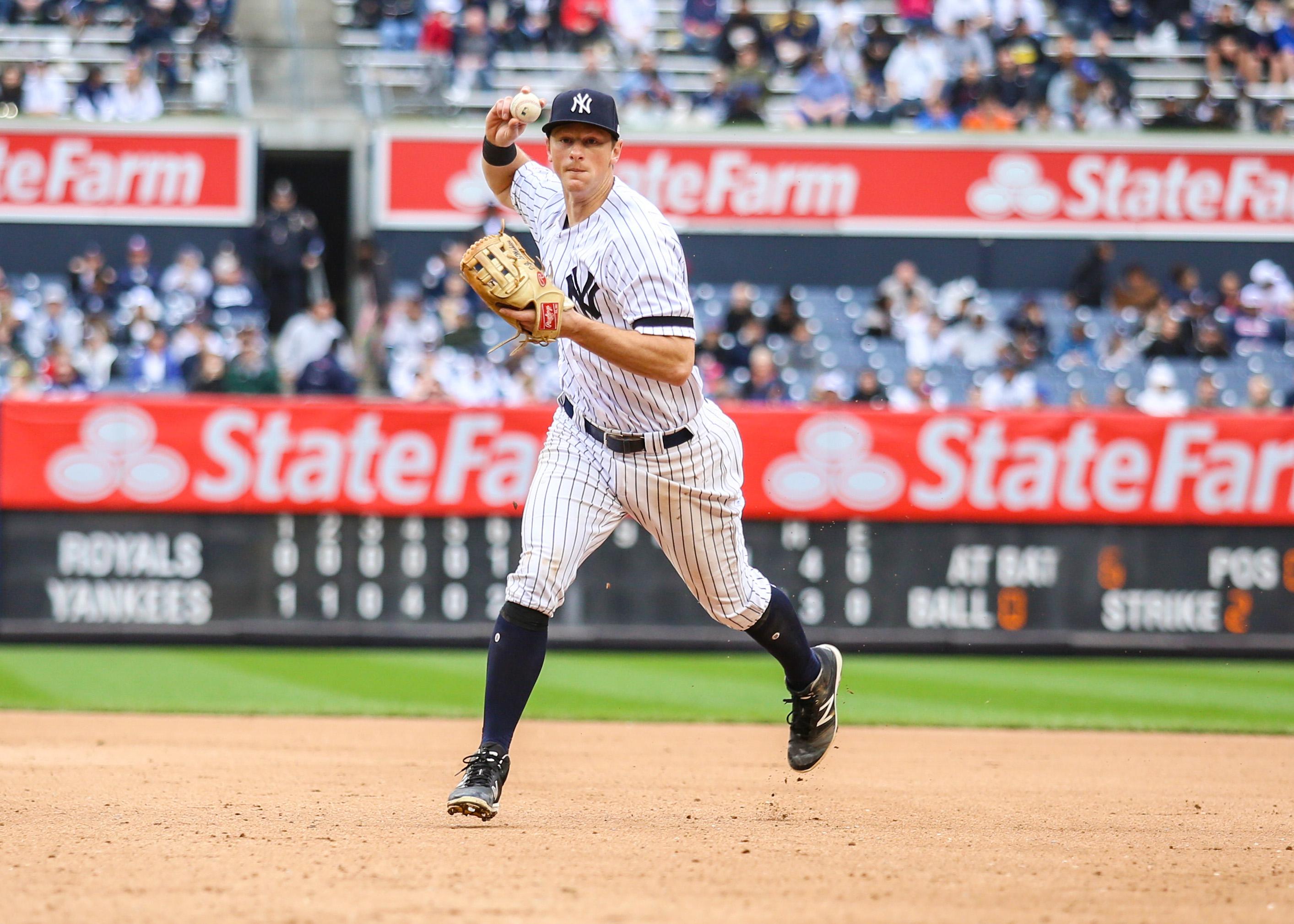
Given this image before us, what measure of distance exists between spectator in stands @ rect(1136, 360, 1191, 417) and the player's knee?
10.1m

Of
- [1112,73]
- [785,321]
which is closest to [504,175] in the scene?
[785,321]

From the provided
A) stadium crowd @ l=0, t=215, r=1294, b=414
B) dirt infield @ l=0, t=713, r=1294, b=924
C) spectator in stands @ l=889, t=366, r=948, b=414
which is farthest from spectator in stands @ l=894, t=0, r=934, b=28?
dirt infield @ l=0, t=713, r=1294, b=924

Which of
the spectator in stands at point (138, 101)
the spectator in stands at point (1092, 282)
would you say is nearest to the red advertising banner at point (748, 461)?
the spectator in stands at point (1092, 282)

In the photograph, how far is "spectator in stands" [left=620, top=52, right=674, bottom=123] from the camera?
18.4m

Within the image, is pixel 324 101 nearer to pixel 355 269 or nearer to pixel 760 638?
pixel 355 269

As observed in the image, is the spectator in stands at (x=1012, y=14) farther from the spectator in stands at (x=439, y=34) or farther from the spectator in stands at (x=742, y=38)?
the spectator in stands at (x=439, y=34)

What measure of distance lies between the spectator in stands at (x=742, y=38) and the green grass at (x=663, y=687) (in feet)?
28.5

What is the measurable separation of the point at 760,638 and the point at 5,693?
5970 millimetres

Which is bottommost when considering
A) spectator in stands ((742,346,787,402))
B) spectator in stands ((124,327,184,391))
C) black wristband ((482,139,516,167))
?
spectator in stands ((124,327,184,391))

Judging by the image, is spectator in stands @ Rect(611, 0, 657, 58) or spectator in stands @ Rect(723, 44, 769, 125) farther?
spectator in stands @ Rect(611, 0, 657, 58)

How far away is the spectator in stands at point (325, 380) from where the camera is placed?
13.6 metres

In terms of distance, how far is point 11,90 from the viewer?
1820 centimetres

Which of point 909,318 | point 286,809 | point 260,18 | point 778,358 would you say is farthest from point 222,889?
point 260,18

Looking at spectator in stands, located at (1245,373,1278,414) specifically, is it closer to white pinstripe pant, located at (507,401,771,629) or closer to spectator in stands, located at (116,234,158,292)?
white pinstripe pant, located at (507,401,771,629)
